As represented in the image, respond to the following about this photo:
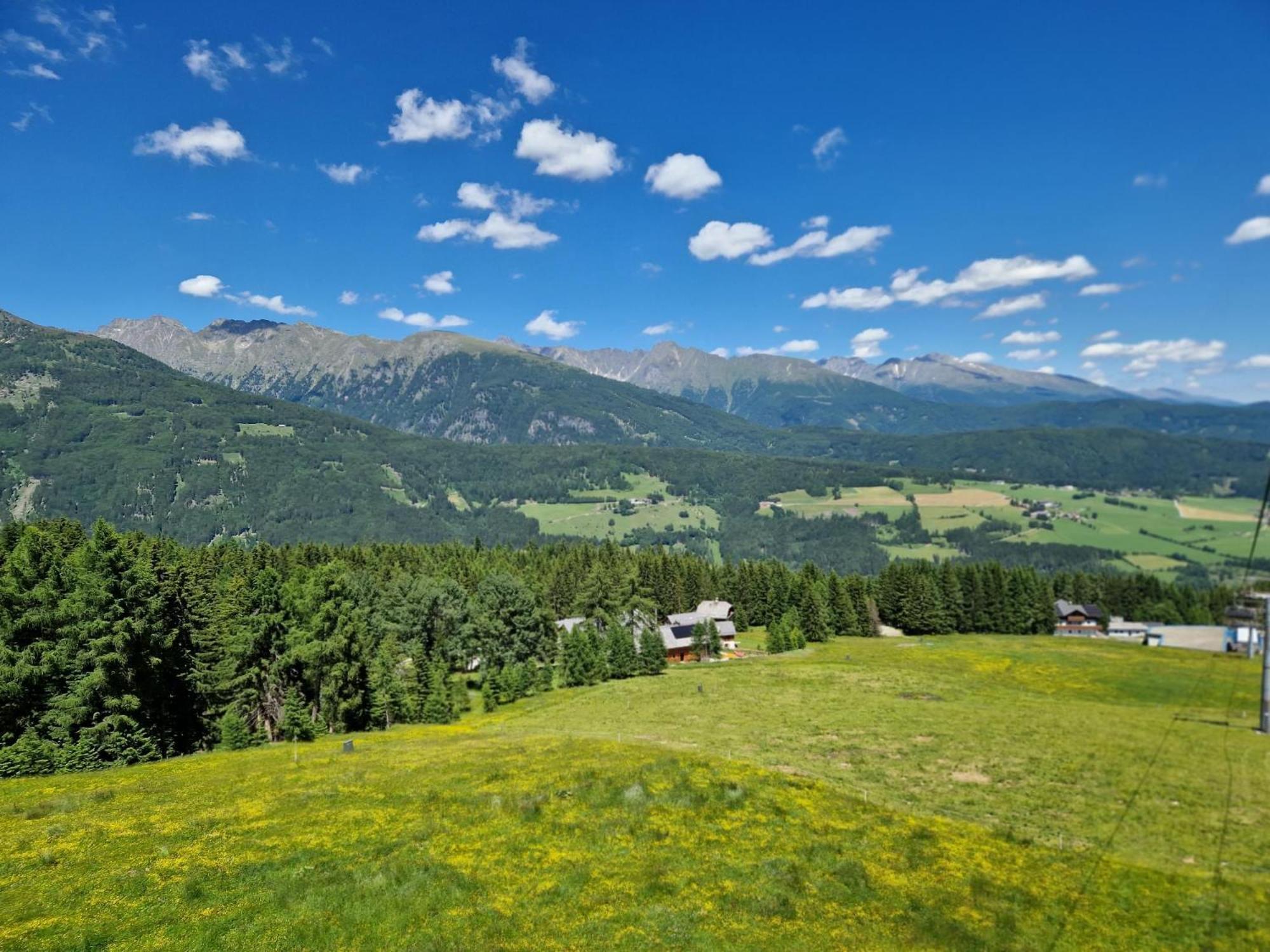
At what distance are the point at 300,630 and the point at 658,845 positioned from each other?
40127 mm

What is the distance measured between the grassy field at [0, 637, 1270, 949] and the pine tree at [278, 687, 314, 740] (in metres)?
4.01

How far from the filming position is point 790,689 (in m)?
73.6

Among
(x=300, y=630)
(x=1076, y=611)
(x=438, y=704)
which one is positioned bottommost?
(x=1076, y=611)

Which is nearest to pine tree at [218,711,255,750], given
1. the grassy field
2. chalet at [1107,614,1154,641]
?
the grassy field

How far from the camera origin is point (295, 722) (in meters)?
51.7

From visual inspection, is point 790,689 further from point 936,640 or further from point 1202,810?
point 936,640

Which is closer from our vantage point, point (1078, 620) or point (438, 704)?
point (438, 704)

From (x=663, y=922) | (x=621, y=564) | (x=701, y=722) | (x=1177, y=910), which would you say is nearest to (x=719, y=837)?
(x=663, y=922)

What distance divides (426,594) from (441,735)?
3367cm

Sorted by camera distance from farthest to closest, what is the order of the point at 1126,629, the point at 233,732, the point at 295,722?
the point at 1126,629
the point at 295,722
the point at 233,732

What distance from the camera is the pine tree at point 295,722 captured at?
169 feet

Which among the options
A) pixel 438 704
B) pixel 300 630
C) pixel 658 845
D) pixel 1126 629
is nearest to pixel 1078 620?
pixel 1126 629

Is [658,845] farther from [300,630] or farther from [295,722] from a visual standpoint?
[300,630]

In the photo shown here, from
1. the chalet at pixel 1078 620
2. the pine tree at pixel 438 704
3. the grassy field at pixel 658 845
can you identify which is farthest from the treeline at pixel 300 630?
the grassy field at pixel 658 845
